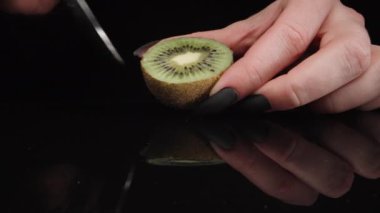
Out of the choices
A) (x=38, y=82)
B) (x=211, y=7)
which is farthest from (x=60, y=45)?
(x=211, y=7)

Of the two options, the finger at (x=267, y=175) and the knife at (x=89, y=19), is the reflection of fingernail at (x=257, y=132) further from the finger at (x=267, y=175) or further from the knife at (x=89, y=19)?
the knife at (x=89, y=19)

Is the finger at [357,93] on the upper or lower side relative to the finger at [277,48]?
lower

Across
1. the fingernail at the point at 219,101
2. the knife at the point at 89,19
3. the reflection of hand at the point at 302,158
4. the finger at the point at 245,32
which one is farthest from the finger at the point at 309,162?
the knife at the point at 89,19

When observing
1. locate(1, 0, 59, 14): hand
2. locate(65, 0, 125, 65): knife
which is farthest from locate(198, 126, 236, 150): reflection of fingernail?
locate(1, 0, 59, 14): hand

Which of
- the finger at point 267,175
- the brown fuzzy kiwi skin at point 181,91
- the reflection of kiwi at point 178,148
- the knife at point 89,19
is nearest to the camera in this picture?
the finger at point 267,175

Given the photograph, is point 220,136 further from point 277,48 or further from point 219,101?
point 277,48

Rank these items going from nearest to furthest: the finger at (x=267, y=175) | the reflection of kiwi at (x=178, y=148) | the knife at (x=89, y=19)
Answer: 1. the finger at (x=267, y=175)
2. the reflection of kiwi at (x=178, y=148)
3. the knife at (x=89, y=19)
